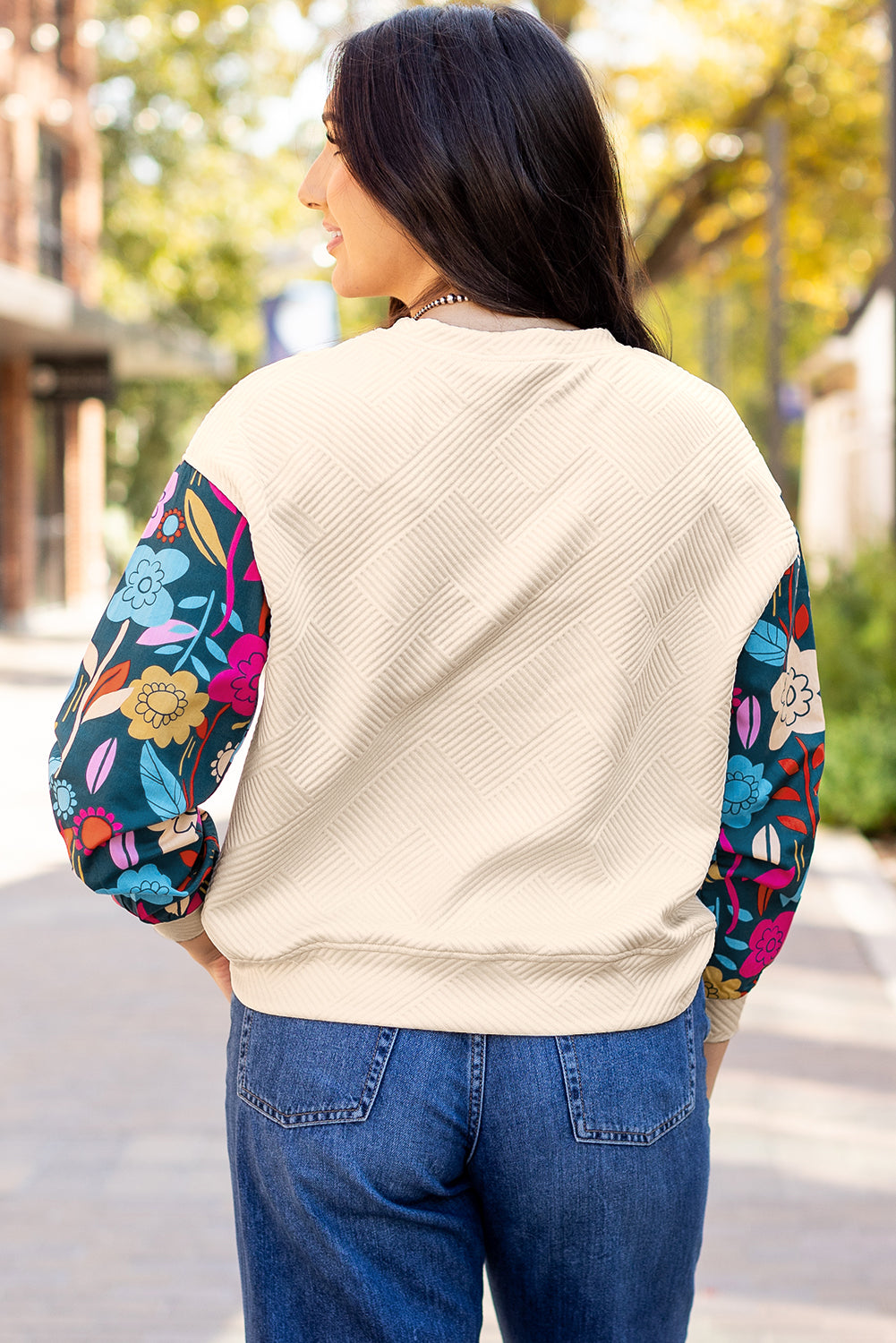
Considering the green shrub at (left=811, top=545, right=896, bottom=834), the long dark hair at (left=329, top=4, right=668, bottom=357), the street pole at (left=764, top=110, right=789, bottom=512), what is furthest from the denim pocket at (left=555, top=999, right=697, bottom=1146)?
the street pole at (left=764, top=110, right=789, bottom=512)

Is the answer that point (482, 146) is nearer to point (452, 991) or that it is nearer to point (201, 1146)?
point (452, 991)

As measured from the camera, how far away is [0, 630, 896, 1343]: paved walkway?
323 cm

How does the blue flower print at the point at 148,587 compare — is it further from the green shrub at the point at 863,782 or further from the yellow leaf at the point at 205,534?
the green shrub at the point at 863,782

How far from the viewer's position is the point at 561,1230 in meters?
1.30

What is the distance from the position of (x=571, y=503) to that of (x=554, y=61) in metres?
0.42

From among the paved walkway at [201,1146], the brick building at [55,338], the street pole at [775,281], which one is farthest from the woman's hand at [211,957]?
the brick building at [55,338]

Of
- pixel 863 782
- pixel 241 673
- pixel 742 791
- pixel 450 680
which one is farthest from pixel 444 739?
pixel 863 782

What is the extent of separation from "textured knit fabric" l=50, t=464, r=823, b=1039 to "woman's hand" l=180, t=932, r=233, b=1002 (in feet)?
0.09

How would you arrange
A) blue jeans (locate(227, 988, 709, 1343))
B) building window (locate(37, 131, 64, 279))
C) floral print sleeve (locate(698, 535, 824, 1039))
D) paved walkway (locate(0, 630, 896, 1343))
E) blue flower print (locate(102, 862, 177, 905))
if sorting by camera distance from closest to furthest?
blue jeans (locate(227, 988, 709, 1343)), blue flower print (locate(102, 862, 177, 905)), floral print sleeve (locate(698, 535, 824, 1039)), paved walkway (locate(0, 630, 896, 1343)), building window (locate(37, 131, 64, 279))

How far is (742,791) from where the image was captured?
5.03 feet

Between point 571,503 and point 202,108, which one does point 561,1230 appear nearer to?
point 571,503

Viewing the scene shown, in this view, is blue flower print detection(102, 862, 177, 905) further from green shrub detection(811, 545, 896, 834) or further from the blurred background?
green shrub detection(811, 545, 896, 834)

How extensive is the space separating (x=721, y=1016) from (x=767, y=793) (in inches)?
10.7

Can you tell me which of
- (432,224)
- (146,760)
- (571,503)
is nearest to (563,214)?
(432,224)
